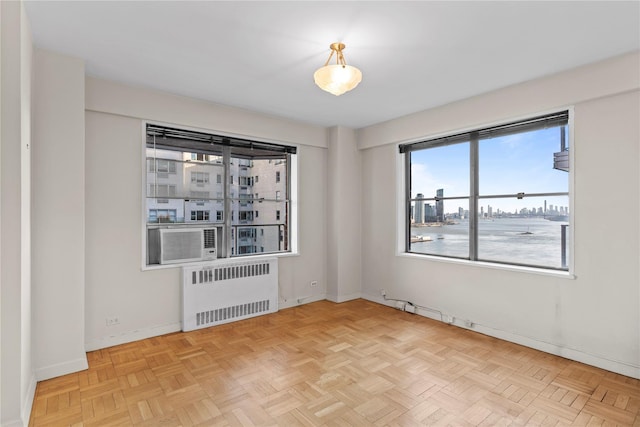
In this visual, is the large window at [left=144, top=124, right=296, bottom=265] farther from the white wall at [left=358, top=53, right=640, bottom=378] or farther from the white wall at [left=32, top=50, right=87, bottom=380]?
the white wall at [left=358, top=53, right=640, bottom=378]

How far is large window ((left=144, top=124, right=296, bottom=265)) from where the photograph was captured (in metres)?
3.73

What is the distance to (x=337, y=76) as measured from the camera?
7.70 ft

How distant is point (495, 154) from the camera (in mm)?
3812

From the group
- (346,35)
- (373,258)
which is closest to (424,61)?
(346,35)

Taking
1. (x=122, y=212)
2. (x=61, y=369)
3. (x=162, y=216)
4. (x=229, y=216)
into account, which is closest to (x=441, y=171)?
(x=229, y=216)

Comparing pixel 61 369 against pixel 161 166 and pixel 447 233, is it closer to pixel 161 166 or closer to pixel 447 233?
pixel 161 166

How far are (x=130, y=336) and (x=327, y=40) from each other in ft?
11.1

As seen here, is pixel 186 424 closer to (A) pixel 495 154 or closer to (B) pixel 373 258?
(B) pixel 373 258

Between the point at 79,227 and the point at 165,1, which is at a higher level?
the point at 165,1

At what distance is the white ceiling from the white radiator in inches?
81.1

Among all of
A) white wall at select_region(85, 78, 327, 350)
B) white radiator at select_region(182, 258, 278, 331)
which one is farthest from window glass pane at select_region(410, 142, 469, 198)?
white wall at select_region(85, 78, 327, 350)

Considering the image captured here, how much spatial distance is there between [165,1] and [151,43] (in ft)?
2.01

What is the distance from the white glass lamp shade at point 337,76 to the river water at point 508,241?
248cm

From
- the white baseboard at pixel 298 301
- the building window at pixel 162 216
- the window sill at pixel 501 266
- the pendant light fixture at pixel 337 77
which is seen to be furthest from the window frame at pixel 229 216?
the pendant light fixture at pixel 337 77
